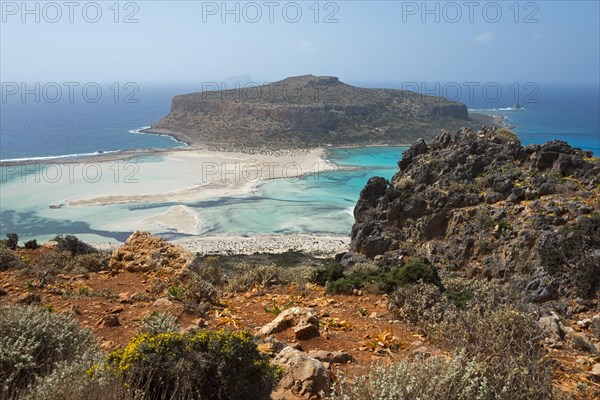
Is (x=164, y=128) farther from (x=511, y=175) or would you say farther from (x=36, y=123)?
(x=511, y=175)

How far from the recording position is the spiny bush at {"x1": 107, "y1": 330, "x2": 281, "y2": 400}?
3.99 m

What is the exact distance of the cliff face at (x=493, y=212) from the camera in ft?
51.4

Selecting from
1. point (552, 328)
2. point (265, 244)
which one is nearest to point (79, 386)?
point (552, 328)

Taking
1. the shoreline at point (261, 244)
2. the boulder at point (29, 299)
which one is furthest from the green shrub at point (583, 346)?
the shoreline at point (261, 244)

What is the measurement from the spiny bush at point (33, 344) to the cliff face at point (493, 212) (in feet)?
42.0

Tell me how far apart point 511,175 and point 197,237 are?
23583 millimetres

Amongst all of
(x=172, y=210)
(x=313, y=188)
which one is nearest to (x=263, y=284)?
(x=172, y=210)

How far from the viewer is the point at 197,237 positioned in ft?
118

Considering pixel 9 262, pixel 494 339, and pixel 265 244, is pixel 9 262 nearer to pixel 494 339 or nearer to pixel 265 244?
pixel 494 339

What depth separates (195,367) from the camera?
13.7ft

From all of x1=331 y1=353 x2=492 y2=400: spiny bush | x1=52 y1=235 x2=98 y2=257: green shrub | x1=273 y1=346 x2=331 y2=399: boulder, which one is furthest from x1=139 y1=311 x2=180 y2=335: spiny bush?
x1=52 y1=235 x2=98 y2=257: green shrub

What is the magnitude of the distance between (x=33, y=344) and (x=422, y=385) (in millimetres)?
3869

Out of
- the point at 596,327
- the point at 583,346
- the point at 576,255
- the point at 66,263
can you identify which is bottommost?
the point at 596,327

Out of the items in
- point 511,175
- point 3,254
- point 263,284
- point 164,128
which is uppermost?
point 164,128
